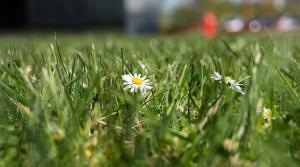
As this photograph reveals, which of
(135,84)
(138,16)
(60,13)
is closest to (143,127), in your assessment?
(135,84)

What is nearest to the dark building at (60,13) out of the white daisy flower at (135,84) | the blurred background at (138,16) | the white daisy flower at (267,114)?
the blurred background at (138,16)

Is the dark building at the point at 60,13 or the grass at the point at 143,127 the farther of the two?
the dark building at the point at 60,13

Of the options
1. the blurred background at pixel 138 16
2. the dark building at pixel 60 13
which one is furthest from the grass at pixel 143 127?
the dark building at pixel 60 13

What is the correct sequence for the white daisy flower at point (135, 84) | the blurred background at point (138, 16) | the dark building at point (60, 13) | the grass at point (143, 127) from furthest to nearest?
the dark building at point (60, 13) → the blurred background at point (138, 16) → the white daisy flower at point (135, 84) → the grass at point (143, 127)

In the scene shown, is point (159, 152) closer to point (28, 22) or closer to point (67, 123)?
point (67, 123)

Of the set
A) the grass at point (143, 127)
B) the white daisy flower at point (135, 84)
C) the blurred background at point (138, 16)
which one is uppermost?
the blurred background at point (138, 16)

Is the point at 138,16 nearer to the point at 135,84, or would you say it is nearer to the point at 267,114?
the point at 135,84

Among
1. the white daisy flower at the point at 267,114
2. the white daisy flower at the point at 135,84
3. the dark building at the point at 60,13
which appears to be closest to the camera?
the white daisy flower at the point at 267,114

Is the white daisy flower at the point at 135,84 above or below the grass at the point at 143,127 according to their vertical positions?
above

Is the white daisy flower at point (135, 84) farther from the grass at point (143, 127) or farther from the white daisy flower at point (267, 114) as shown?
the white daisy flower at point (267, 114)
